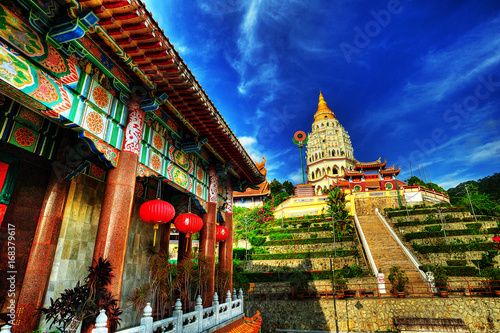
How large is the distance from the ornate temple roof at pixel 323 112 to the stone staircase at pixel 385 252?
38856mm

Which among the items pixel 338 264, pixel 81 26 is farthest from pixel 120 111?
pixel 338 264

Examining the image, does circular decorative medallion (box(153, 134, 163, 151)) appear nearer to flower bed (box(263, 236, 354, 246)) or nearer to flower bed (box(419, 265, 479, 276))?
flower bed (box(419, 265, 479, 276))

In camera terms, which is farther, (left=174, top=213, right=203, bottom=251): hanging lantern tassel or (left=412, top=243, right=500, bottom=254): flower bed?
(left=412, top=243, right=500, bottom=254): flower bed

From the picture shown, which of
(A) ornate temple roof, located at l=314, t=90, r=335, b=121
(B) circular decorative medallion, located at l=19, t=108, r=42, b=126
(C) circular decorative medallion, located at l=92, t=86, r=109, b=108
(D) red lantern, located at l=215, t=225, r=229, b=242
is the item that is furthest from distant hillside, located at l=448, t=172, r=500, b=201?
(B) circular decorative medallion, located at l=19, t=108, r=42, b=126

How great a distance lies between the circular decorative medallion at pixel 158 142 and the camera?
7.10 meters

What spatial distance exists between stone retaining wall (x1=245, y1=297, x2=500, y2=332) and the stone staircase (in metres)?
1.70

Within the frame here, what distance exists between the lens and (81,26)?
167 inches

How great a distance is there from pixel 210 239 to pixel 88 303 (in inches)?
225

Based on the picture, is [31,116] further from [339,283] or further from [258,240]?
[258,240]

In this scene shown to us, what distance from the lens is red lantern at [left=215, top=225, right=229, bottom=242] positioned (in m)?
10.7

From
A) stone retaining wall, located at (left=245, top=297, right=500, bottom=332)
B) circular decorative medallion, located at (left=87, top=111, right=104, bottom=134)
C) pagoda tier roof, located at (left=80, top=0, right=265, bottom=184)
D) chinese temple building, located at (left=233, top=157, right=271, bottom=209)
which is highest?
chinese temple building, located at (left=233, top=157, right=271, bottom=209)

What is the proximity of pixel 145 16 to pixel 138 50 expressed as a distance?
2.50 ft

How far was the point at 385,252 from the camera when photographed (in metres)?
23.0

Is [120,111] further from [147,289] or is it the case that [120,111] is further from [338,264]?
[338,264]
